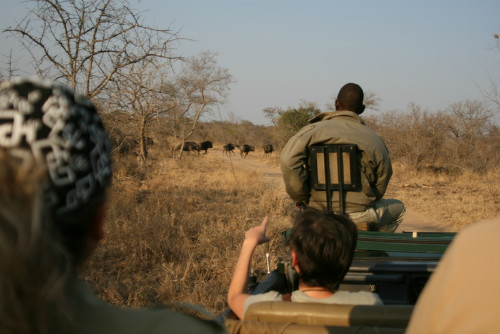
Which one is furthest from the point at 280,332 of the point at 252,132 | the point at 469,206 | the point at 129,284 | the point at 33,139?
the point at 252,132

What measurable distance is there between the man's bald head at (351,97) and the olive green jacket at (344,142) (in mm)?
181

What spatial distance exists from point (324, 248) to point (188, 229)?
4.28 m

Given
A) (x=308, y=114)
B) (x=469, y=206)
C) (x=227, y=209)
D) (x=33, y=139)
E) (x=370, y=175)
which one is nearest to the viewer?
(x=33, y=139)

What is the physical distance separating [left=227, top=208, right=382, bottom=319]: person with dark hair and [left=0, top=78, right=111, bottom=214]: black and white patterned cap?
1269 mm

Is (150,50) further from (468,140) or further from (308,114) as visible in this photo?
(308,114)

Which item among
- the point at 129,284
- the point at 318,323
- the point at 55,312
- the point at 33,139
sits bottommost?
the point at 129,284

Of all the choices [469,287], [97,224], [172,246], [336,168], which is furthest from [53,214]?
[172,246]

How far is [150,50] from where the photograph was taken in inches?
237

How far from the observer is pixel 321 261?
6.34 ft

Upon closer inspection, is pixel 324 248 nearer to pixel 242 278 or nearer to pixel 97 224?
pixel 242 278

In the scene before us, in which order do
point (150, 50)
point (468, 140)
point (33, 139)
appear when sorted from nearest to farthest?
point (33, 139) → point (150, 50) → point (468, 140)

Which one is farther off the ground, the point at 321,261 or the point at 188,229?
the point at 321,261

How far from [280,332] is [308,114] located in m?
26.2

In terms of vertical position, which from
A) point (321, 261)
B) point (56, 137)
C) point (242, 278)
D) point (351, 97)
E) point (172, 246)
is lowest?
Result: point (172, 246)
